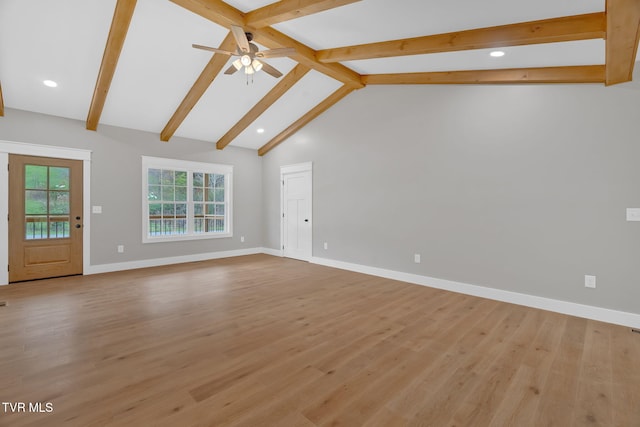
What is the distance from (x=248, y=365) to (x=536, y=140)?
13.1 feet

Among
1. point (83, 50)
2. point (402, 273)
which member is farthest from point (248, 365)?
point (83, 50)

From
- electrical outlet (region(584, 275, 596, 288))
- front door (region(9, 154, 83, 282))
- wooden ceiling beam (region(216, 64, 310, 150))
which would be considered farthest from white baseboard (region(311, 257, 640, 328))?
front door (region(9, 154, 83, 282))

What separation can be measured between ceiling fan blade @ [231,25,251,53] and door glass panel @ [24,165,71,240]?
3.98 meters

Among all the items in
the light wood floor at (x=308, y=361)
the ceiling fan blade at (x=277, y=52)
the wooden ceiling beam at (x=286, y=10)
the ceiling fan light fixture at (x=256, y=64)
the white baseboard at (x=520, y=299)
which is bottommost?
the light wood floor at (x=308, y=361)

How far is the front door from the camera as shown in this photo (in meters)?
4.60

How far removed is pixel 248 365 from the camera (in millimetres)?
2277

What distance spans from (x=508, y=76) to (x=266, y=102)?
377cm

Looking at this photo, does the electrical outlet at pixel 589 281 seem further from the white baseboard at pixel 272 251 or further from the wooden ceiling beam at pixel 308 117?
the white baseboard at pixel 272 251

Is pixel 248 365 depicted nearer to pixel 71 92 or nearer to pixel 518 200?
pixel 518 200

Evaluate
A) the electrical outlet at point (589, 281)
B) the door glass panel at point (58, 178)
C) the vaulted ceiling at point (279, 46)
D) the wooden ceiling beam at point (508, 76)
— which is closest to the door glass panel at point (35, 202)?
the door glass panel at point (58, 178)

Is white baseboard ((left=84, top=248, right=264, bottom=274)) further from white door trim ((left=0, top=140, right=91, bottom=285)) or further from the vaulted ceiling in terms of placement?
the vaulted ceiling

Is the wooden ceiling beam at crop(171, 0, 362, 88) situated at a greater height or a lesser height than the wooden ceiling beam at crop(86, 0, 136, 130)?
greater

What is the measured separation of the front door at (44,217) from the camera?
181 inches

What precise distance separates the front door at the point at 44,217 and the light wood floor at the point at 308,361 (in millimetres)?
959
